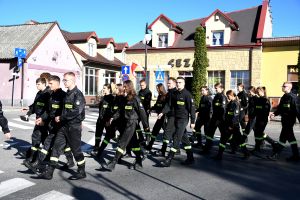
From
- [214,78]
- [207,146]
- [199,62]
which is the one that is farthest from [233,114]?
[214,78]

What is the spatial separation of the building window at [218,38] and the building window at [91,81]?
13.2 meters

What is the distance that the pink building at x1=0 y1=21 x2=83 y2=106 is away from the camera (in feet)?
91.6

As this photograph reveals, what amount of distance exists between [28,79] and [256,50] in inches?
733

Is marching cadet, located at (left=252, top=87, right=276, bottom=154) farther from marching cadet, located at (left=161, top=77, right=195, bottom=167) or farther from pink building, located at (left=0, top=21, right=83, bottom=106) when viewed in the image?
pink building, located at (left=0, top=21, right=83, bottom=106)

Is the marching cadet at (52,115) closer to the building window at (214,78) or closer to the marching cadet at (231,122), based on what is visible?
the marching cadet at (231,122)

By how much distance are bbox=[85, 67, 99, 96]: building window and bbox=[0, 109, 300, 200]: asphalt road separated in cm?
2755

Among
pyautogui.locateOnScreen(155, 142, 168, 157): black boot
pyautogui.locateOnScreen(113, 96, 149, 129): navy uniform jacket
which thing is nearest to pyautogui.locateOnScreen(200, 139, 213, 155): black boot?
pyautogui.locateOnScreen(155, 142, 168, 157): black boot

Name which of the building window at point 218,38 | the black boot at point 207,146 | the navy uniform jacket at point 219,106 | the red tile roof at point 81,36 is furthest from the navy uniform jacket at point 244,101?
the red tile roof at point 81,36

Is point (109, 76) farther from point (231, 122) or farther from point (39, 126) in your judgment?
point (39, 126)

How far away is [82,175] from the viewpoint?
6.28m

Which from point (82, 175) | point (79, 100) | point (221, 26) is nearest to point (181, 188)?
point (82, 175)

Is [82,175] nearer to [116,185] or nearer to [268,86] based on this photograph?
[116,185]

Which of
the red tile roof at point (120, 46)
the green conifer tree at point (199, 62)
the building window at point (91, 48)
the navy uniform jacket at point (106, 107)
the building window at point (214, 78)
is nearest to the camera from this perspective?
the navy uniform jacket at point (106, 107)

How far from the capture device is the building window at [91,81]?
35594 millimetres
